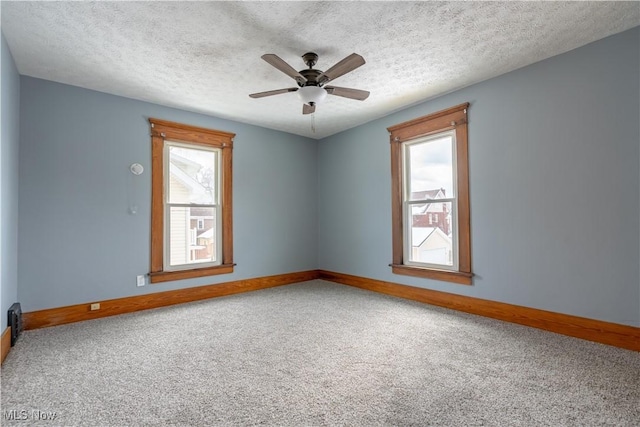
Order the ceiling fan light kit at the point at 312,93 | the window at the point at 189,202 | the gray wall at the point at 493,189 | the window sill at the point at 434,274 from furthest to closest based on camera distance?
the window at the point at 189,202 < the window sill at the point at 434,274 < the ceiling fan light kit at the point at 312,93 < the gray wall at the point at 493,189

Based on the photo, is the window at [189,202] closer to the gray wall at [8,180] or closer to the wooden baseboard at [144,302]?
the wooden baseboard at [144,302]

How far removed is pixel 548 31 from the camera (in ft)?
8.61

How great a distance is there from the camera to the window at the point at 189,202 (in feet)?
13.5

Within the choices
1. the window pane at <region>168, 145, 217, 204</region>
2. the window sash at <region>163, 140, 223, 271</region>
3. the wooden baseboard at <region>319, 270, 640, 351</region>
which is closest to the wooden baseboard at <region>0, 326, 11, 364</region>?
the window sash at <region>163, 140, 223, 271</region>

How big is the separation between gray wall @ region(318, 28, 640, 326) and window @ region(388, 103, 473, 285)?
0.12m

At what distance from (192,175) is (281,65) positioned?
255 cm

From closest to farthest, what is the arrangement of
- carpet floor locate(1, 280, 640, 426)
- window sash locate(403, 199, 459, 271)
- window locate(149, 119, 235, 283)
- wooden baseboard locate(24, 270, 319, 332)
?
carpet floor locate(1, 280, 640, 426) → wooden baseboard locate(24, 270, 319, 332) → window sash locate(403, 199, 459, 271) → window locate(149, 119, 235, 283)

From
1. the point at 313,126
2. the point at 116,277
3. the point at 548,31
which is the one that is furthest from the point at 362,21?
the point at 116,277

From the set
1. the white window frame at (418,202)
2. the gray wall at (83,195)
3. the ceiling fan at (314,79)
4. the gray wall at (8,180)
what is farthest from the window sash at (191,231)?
the white window frame at (418,202)

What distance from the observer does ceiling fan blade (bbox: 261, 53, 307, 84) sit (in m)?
2.43

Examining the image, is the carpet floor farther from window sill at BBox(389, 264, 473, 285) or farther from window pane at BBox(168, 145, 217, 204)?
window pane at BBox(168, 145, 217, 204)

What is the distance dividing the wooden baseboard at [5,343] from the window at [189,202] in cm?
146

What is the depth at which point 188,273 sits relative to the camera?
14.1ft

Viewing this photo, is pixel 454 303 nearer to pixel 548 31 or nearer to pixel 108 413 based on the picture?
pixel 548 31
